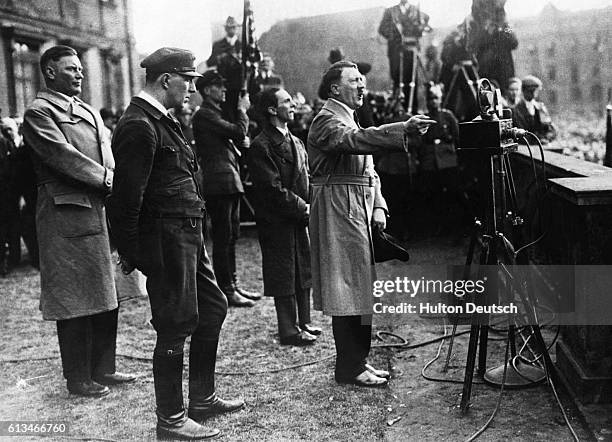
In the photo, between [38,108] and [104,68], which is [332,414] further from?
[104,68]

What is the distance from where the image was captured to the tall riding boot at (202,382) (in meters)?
3.50

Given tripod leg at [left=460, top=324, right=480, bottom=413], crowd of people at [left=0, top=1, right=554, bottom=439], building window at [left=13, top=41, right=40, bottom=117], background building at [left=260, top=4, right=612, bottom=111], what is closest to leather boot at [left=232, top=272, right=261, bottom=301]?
crowd of people at [left=0, top=1, right=554, bottom=439]

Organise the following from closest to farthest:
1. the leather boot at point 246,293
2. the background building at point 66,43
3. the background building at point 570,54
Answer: the leather boot at point 246,293 → the background building at point 66,43 → the background building at point 570,54

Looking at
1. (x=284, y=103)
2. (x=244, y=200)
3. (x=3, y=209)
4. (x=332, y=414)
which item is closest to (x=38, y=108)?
(x=284, y=103)

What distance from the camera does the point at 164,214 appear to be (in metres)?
3.14

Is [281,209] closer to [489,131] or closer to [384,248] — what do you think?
[384,248]

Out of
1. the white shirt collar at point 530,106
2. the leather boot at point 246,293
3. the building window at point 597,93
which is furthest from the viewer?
the building window at point 597,93

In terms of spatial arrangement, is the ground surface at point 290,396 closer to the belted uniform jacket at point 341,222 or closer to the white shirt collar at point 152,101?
the belted uniform jacket at point 341,222

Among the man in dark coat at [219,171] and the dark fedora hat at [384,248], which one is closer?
the dark fedora hat at [384,248]

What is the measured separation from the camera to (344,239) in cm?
385

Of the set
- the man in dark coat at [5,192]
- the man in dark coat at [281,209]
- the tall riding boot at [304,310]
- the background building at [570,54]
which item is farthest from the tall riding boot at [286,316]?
the background building at [570,54]

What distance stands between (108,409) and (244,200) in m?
6.35

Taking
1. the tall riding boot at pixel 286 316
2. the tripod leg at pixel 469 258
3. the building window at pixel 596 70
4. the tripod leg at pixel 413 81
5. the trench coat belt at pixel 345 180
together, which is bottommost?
the tall riding boot at pixel 286 316

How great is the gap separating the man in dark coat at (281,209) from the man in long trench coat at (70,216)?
48.9 inches
